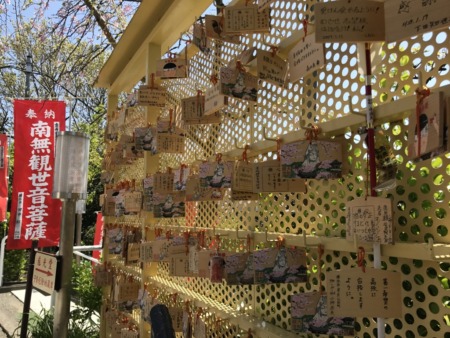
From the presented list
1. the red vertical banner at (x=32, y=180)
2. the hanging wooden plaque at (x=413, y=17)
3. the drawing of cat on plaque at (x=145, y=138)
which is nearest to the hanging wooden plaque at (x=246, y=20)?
the hanging wooden plaque at (x=413, y=17)

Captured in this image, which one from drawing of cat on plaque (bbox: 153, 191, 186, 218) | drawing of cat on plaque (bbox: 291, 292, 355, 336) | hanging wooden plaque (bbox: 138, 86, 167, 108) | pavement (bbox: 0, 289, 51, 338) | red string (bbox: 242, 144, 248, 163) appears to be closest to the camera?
drawing of cat on plaque (bbox: 291, 292, 355, 336)

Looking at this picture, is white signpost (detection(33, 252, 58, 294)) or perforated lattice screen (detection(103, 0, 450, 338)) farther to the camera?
white signpost (detection(33, 252, 58, 294))

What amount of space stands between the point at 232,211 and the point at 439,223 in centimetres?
101

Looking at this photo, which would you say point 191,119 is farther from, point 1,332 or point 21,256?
point 21,256

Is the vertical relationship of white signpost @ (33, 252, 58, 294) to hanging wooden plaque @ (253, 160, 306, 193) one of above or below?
below

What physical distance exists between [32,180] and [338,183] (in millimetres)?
4380

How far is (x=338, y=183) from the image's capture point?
1275mm

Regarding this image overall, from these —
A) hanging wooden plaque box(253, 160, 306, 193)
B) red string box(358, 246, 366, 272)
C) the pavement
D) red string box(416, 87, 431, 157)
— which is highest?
red string box(416, 87, 431, 157)

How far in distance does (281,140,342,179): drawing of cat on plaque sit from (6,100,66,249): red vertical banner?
4264mm

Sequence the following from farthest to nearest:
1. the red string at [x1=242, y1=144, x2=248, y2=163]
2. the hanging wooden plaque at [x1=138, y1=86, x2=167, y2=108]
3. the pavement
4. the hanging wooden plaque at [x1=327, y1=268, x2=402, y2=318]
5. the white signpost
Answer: the pavement → the hanging wooden plaque at [x1=138, y1=86, x2=167, y2=108] → the white signpost → the red string at [x1=242, y1=144, x2=248, y2=163] → the hanging wooden plaque at [x1=327, y1=268, x2=402, y2=318]

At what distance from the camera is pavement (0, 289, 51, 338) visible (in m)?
5.04

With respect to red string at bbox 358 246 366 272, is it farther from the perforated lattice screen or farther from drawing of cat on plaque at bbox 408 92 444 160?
drawing of cat on plaque at bbox 408 92 444 160

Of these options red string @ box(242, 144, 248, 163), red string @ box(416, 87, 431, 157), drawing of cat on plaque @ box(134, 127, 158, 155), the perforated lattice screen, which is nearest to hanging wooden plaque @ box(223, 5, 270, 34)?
the perforated lattice screen

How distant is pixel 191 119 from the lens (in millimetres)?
1938
